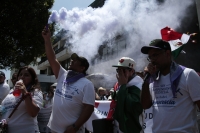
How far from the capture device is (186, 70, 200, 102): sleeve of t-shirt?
206 cm

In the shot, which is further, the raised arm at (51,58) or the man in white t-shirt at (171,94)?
the raised arm at (51,58)

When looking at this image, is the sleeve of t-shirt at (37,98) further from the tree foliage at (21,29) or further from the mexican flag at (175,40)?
the tree foliage at (21,29)

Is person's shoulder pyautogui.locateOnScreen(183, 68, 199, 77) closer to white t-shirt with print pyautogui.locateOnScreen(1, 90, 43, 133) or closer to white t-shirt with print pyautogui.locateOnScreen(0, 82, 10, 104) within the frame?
white t-shirt with print pyautogui.locateOnScreen(1, 90, 43, 133)

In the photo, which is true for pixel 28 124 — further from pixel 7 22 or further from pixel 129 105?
pixel 7 22

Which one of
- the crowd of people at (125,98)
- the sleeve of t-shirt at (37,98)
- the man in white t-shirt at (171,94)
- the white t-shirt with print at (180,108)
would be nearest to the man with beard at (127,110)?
the crowd of people at (125,98)

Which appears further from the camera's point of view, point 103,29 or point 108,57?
point 108,57

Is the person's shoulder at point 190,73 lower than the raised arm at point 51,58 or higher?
lower

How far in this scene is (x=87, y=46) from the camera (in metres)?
7.14

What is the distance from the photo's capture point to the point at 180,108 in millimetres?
2092

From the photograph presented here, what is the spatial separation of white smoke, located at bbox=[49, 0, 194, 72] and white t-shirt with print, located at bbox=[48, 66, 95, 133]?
5.48ft

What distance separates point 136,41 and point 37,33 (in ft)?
18.7

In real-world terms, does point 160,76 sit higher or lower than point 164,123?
higher

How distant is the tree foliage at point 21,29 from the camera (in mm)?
11531

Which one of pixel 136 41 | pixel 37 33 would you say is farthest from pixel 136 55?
pixel 37 33
